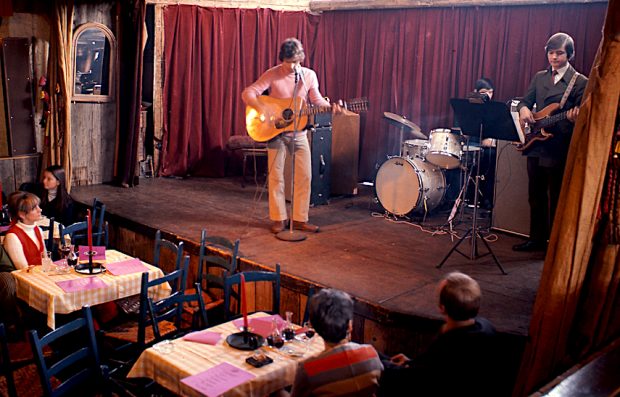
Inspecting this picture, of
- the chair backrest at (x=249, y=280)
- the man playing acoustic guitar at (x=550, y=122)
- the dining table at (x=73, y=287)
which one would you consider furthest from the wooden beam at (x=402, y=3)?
the dining table at (x=73, y=287)

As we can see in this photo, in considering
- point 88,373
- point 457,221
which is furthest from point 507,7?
point 88,373

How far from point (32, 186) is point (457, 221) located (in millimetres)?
5096

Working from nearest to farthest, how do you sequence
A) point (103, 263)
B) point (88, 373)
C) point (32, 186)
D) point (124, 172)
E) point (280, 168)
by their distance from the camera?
point (88, 373) → point (103, 263) → point (280, 168) → point (32, 186) → point (124, 172)

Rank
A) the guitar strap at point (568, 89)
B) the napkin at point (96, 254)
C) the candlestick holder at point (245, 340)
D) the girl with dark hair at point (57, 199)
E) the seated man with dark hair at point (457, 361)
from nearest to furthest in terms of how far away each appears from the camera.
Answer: the seated man with dark hair at point (457, 361)
the candlestick holder at point (245, 340)
the napkin at point (96, 254)
the guitar strap at point (568, 89)
the girl with dark hair at point (57, 199)

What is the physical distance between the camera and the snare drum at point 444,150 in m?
7.55

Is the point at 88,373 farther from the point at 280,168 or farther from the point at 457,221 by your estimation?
the point at 457,221

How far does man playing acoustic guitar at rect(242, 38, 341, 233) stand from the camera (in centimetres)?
658

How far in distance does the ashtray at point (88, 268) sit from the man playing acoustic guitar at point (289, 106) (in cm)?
222

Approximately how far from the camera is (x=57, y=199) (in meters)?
7.04

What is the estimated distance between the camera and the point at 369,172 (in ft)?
33.8

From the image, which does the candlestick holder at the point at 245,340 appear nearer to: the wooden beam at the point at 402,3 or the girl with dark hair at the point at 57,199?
the girl with dark hair at the point at 57,199

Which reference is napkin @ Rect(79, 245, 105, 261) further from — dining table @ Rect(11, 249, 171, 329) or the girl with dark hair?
the girl with dark hair

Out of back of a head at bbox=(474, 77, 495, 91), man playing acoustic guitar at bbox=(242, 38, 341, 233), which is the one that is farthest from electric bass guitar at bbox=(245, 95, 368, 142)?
back of a head at bbox=(474, 77, 495, 91)

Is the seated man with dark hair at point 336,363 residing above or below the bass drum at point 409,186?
below
